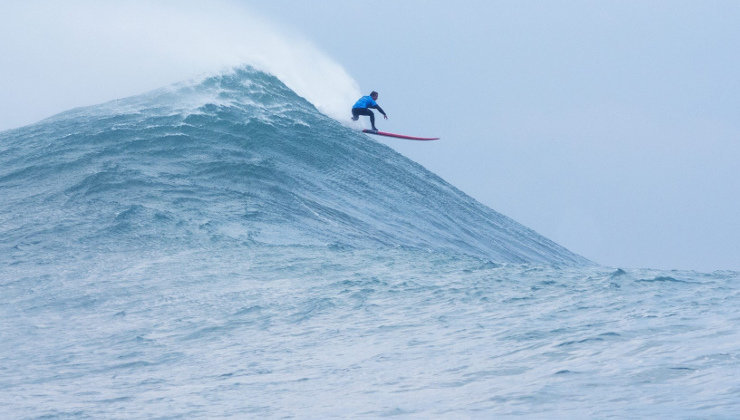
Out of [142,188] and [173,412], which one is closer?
[173,412]

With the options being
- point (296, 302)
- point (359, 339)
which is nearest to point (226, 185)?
point (296, 302)

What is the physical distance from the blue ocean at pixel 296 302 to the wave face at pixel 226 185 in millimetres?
71

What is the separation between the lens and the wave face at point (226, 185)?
1380 centimetres

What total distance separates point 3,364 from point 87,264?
3987 millimetres

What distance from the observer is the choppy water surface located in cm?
600

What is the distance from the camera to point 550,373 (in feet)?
20.5

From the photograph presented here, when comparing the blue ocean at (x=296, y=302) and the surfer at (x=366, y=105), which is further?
the surfer at (x=366, y=105)

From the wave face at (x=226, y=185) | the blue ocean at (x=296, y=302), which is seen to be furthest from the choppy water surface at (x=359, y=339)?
the wave face at (x=226, y=185)

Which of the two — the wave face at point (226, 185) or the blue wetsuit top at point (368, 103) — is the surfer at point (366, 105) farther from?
the wave face at point (226, 185)

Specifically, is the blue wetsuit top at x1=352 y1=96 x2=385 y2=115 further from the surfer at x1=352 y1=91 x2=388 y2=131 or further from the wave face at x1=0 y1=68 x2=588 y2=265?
the wave face at x1=0 y1=68 x2=588 y2=265

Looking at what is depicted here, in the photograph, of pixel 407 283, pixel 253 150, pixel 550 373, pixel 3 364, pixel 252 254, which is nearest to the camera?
pixel 550 373

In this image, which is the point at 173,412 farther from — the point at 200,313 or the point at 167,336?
the point at 200,313

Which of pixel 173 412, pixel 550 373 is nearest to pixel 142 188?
pixel 173 412

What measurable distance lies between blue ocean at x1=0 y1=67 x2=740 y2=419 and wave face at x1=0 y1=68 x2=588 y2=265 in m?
0.07
